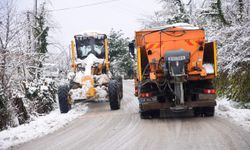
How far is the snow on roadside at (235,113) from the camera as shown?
9.51m

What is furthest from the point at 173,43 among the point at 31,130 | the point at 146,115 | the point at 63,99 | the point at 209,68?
the point at 63,99

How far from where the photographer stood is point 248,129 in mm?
8492

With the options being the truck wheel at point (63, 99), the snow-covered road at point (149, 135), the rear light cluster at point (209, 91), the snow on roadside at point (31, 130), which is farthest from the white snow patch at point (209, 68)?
the truck wheel at point (63, 99)

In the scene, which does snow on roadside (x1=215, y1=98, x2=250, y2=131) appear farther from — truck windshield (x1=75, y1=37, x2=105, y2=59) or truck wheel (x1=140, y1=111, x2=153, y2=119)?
truck windshield (x1=75, y1=37, x2=105, y2=59)

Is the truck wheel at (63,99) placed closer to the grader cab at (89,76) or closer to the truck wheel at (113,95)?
the grader cab at (89,76)

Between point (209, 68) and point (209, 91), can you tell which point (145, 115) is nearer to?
point (209, 91)

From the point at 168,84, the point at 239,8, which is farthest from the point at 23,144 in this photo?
the point at 239,8

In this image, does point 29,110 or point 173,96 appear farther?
point 29,110

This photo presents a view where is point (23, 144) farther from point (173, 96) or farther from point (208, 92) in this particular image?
point (208, 92)

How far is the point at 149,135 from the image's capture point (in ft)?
27.7

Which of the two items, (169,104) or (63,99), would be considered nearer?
(169,104)

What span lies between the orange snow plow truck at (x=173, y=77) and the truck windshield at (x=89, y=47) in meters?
6.13

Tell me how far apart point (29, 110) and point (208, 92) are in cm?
761

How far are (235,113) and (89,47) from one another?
8416 mm
